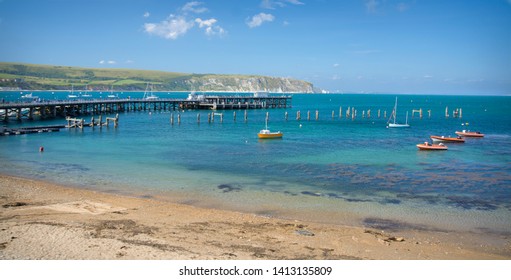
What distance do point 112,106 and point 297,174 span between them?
69744 mm

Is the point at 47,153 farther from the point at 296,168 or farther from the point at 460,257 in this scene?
the point at 460,257

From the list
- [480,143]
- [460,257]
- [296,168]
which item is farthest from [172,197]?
[480,143]

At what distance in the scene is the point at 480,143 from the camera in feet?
158

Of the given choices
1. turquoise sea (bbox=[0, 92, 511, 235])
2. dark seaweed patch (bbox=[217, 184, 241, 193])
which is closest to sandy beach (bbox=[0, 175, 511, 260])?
turquoise sea (bbox=[0, 92, 511, 235])

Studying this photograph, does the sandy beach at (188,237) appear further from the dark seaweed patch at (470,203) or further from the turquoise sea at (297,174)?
the dark seaweed patch at (470,203)

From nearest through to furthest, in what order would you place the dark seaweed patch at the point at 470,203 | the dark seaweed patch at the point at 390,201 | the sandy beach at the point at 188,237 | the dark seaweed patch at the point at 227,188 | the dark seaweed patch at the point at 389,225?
the sandy beach at the point at 188,237, the dark seaweed patch at the point at 389,225, the dark seaweed patch at the point at 470,203, the dark seaweed patch at the point at 390,201, the dark seaweed patch at the point at 227,188

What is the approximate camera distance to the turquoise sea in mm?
19266

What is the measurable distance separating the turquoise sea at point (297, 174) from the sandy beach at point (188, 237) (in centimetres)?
174

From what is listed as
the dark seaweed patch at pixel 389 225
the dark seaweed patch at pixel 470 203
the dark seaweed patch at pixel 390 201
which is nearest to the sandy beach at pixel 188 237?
the dark seaweed patch at pixel 389 225

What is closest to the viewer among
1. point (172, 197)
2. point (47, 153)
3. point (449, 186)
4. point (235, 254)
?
point (235, 254)

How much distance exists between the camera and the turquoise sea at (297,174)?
63.2 feet

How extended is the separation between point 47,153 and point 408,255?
30381 millimetres

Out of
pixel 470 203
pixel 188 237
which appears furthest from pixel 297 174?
pixel 188 237

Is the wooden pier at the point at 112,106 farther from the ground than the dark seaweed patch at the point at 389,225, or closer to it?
farther from the ground
